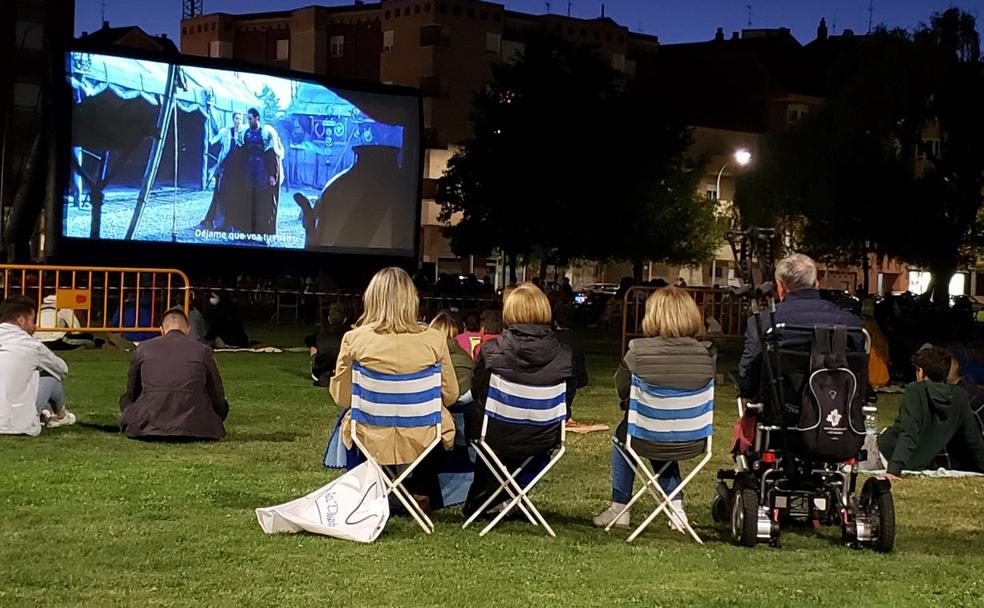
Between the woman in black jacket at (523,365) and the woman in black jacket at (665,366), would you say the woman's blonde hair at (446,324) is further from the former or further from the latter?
the woman in black jacket at (665,366)

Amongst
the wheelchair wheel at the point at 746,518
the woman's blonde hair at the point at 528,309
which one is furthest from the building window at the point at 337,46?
the wheelchair wheel at the point at 746,518

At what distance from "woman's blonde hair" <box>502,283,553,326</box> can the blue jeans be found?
895 mm

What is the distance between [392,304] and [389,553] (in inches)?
61.0

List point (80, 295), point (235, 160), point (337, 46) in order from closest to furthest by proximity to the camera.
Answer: point (80, 295) < point (235, 160) < point (337, 46)

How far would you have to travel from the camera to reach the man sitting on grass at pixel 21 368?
11.4 m

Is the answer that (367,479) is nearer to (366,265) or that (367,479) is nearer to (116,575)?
(116,575)

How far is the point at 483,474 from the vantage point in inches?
341

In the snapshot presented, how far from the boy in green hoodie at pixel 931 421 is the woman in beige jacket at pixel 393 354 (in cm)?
376

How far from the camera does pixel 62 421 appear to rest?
1252cm

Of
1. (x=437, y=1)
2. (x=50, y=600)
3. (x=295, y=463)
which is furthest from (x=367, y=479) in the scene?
(x=437, y=1)

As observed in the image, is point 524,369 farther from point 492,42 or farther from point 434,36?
point 492,42

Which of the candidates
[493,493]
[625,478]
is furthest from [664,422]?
[493,493]

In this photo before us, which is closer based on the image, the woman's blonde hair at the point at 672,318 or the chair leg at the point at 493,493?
the chair leg at the point at 493,493

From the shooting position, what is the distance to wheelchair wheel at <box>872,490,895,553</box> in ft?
25.3
